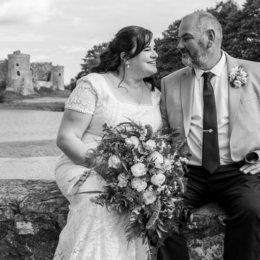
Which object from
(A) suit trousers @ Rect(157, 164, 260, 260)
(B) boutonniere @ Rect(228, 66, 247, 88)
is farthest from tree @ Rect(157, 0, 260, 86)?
(A) suit trousers @ Rect(157, 164, 260, 260)

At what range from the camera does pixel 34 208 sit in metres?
4.32

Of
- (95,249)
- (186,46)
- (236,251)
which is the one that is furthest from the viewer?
(186,46)

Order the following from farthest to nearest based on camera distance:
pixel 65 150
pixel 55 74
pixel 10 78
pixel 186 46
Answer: pixel 55 74
pixel 10 78
pixel 186 46
pixel 65 150

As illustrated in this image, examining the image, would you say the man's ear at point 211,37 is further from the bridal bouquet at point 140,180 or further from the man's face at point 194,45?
the bridal bouquet at point 140,180

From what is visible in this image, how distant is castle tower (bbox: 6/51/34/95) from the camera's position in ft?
251

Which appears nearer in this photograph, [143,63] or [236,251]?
[236,251]

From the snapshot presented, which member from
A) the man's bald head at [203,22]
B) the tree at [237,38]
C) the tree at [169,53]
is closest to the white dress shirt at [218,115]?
the man's bald head at [203,22]

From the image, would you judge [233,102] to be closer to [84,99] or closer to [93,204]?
[84,99]

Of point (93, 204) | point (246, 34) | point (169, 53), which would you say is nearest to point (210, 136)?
point (93, 204)

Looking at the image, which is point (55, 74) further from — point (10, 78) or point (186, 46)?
point (186, 46)

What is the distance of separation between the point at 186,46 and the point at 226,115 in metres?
0.83

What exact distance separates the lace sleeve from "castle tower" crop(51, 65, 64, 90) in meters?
81.3

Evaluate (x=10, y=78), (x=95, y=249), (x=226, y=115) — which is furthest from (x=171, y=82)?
(x=10, y=78)

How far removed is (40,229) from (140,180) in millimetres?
1455
